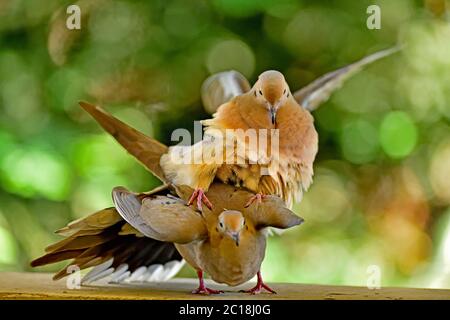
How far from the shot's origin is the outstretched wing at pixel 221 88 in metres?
1.40

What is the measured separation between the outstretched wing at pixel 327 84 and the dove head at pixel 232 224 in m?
0.44

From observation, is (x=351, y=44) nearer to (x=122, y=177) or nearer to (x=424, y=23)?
(x=424, y=23)

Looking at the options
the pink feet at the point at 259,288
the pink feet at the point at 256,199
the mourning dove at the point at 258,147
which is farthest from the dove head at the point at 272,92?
the pink feet at the point at 259,288

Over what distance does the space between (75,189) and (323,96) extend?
59 centimetres

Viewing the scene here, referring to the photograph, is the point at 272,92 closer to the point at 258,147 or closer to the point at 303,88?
the point at 258,147

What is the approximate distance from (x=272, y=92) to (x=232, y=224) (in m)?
0.29

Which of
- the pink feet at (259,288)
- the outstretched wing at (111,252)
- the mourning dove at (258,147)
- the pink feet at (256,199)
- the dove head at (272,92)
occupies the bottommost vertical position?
the pink feet at (259,288)

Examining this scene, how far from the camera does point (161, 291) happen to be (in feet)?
3.92

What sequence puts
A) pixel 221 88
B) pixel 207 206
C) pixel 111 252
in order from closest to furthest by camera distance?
pixel 207 206 → pixel 111 252 → pixel 221 88

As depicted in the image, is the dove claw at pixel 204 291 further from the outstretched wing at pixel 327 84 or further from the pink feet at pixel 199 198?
the outstretched wing at pixel 327 84

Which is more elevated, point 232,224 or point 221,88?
point 221,88

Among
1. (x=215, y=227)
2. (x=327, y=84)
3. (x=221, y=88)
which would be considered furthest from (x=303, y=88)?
(x=215, y=227)

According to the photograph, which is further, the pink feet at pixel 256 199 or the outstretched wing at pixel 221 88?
the outstretched wing at pixel 221 88
